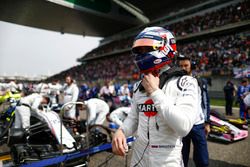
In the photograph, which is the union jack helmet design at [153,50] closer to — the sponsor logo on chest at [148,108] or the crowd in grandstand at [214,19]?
the sponsor logo on chest at [148,108]

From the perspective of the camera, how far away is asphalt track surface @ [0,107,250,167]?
3.77 m

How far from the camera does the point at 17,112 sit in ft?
14.7

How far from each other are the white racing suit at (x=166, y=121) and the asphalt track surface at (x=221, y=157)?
7.21 feet

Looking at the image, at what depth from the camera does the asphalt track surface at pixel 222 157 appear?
3.77 metres

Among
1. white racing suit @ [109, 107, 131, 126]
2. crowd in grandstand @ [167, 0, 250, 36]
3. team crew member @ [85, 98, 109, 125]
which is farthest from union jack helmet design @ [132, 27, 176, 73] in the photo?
crowd in grandstand @ [167, 0, 250, 36]

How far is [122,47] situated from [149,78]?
3353 centimetres

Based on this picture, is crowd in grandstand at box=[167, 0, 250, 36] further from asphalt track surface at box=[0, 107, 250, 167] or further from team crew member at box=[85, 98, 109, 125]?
team crew member at box=[85, 98, 109, 125]

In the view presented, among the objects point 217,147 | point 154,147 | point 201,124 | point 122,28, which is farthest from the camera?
point 122,28

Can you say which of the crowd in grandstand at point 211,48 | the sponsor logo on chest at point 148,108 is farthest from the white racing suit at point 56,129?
the crowd in grandstand at point 211,48

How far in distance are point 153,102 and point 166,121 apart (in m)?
0.14

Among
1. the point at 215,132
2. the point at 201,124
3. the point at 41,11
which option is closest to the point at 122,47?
the point at 41,11

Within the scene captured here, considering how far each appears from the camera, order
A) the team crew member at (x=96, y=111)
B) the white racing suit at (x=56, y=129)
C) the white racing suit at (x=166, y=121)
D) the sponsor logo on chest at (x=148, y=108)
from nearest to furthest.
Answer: the white racing suit at (x=166, y=121), the sponsor logo on chest at (x=148, y=108), the white racing suit at (x=56, y=129), the team crew member at (x=96, y=111)

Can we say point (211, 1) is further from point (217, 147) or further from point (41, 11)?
point (217, 147)

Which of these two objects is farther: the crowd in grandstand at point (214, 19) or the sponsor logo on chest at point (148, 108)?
the crowd in grandstand at point (214, 19)
